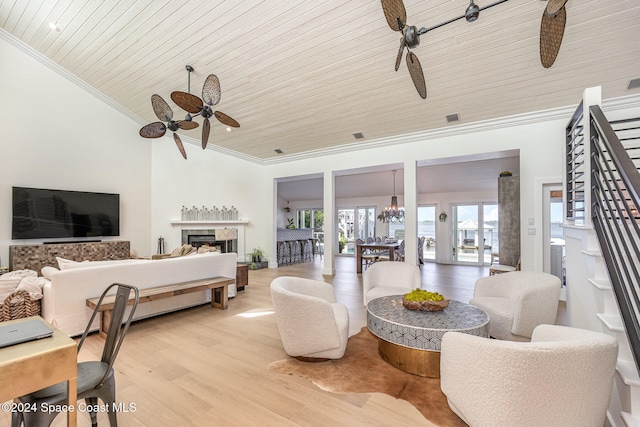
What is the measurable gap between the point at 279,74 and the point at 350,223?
858cm

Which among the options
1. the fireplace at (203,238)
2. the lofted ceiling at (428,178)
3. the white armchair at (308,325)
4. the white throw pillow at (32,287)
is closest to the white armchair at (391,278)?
the white armchair at (308,325)

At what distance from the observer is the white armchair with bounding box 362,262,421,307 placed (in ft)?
12.7

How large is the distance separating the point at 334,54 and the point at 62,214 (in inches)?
240

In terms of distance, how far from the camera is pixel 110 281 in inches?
140

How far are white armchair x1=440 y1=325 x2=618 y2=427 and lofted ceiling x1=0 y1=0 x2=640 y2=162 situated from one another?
3.33 m

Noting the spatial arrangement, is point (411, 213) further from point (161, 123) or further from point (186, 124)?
point (161, 123)

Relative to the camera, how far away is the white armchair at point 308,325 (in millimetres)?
2559

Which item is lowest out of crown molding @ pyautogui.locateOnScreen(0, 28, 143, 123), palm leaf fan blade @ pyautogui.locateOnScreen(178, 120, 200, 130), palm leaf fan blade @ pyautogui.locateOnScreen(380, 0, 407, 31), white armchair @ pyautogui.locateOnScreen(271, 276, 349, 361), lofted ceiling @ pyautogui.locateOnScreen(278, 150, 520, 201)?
white armchair @ pyautogui.locateOnScreen(271, 276, 349, 361)

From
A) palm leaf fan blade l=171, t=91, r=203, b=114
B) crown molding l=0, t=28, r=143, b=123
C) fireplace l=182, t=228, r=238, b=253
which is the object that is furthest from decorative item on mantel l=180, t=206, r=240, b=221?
palm leaf fan blade l=171, t=91, r=203, b=114

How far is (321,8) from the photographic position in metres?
3.30

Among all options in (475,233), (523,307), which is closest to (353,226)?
(475,233)

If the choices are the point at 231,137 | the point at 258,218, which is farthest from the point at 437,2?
the point at 258,218

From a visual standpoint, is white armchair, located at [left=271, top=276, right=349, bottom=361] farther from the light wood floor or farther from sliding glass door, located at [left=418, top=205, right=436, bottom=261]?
sliding glass door, located at [left=418, top=205, right=436, bottom=261]

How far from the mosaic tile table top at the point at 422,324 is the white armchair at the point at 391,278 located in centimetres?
85
